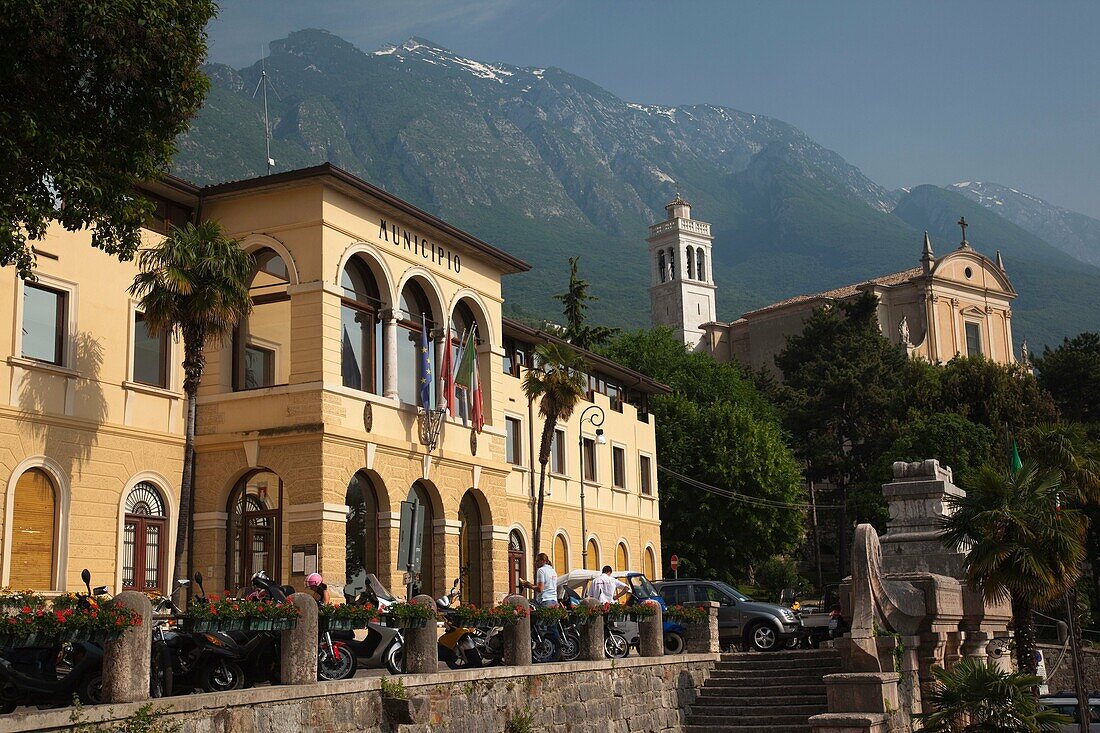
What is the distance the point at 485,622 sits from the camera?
58.9ft

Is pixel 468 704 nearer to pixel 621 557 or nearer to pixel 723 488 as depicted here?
pixel 621 557

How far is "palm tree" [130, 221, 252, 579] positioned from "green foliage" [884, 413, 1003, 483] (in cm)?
4318

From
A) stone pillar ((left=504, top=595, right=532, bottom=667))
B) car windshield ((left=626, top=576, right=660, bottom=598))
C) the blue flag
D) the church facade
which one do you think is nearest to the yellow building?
the blue flag

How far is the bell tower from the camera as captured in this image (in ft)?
363

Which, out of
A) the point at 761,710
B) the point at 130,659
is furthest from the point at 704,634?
the point at 130,659

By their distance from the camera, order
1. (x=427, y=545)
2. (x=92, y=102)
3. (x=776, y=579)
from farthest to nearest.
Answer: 1. (x=776, y=579)
2. (x=427, y=545)
3. (x=92, y=102)

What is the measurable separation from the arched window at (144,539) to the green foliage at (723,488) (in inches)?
1198

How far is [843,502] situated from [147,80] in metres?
56.4

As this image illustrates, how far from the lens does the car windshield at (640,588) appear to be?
24.9 m

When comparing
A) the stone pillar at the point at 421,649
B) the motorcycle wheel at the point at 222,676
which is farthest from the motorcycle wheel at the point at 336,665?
the motorcycle wheel at the point at 222,676

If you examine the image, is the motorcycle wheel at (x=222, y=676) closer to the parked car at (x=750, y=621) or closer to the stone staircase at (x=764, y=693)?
the stone staircase at (x=764, y=693)

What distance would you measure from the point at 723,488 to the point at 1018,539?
1284 inches

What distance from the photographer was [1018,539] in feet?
67.3

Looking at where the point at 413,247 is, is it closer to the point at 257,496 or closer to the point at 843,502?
the point at 257,496
